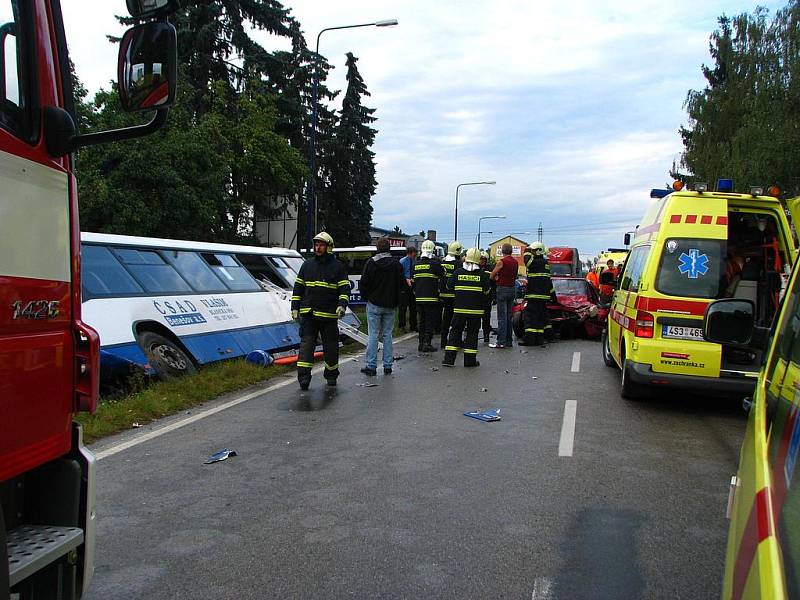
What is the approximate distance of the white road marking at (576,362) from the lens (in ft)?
33.8

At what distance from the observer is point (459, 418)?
677cm

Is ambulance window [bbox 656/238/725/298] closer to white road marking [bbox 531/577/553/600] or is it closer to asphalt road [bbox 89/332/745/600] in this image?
asphalt road [bbox 89/332/745/600]

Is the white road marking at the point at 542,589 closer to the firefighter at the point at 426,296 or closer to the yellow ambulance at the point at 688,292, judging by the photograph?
the yellow ambulance at the point at 688,292

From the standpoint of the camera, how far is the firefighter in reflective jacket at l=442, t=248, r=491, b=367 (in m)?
10.5

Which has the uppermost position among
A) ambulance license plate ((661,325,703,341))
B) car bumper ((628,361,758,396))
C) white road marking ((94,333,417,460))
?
ambulance license plate ((661,325,703,341))

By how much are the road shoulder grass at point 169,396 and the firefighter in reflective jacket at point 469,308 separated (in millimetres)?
2737

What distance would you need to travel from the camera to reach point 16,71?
86.9 inches

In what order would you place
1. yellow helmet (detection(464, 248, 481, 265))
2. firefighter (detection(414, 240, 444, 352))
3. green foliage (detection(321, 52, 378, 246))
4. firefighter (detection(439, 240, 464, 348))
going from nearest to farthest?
yellow helmet (detection(464, 248, 481, 265)), firefighter (detection(414, 240, 444, 352)), firefighter (detection(439, 240, 464, 348)), green foliage (detection(321, 52, 378, 246))

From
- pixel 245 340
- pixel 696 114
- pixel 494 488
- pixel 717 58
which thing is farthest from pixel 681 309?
pixel 717 58

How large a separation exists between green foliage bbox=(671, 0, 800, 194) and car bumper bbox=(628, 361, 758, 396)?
997 inches

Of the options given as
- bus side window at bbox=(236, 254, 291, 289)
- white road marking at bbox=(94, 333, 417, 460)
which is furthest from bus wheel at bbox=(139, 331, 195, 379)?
bus side window at bbox=(236, 254, 291, 289)

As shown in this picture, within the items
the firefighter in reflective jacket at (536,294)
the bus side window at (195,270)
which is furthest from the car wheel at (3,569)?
the firefighter in reflective jacket at (536,294)

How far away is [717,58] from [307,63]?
23.3m

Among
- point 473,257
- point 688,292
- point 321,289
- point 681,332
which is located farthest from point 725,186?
point 321,289
